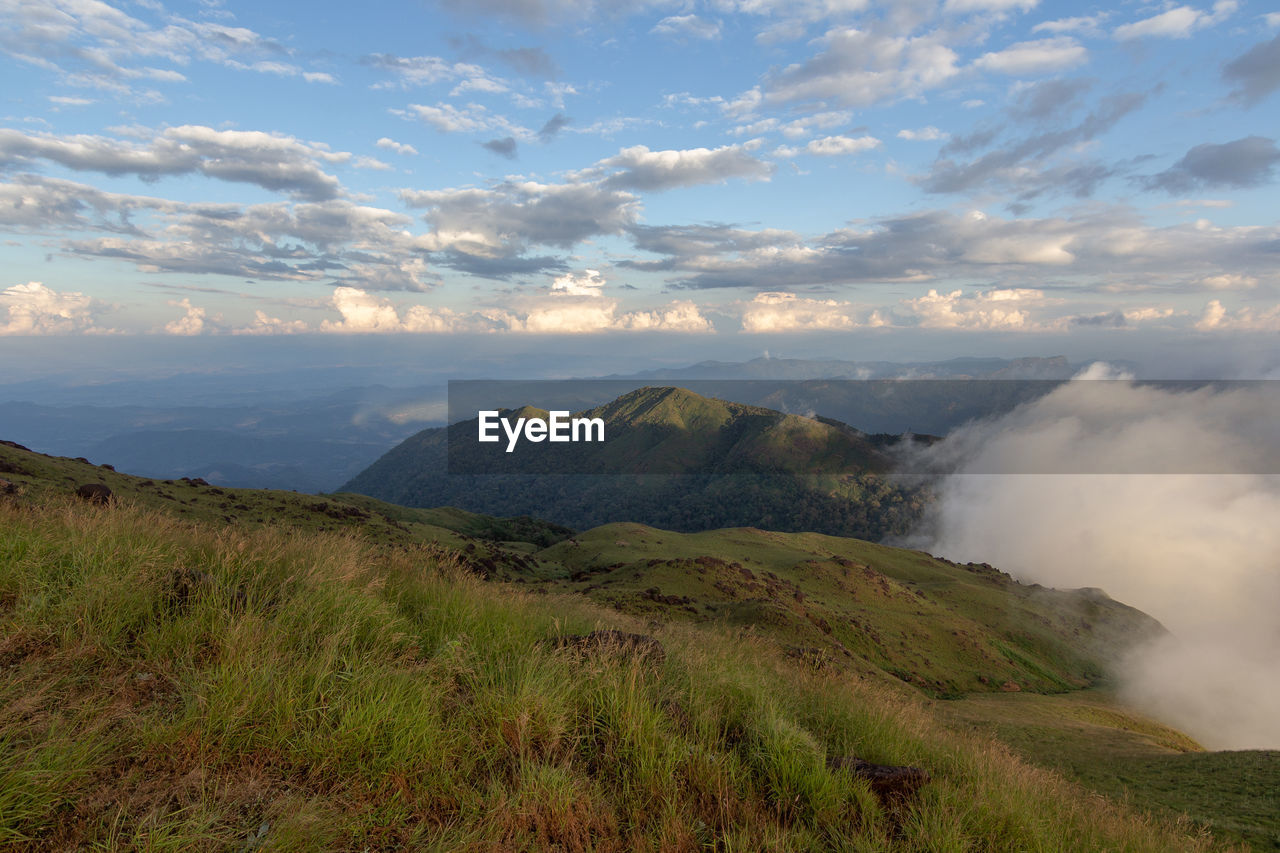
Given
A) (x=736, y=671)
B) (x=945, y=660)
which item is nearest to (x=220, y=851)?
(x=736, y=671)

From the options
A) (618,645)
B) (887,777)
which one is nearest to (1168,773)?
(887,777)

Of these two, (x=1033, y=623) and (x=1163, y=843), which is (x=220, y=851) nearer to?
(x=1163, y=843)

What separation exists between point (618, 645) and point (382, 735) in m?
3.19

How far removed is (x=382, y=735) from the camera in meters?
4.83

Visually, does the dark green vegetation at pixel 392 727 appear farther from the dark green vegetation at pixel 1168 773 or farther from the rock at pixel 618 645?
the dark green vegetation at pixel 1168 773

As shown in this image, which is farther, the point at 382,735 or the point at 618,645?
the point at 618,645

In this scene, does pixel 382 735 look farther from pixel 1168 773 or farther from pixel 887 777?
A: pixel 1168 773

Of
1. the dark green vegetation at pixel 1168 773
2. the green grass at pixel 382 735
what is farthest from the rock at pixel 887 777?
the dark green vegetation at pixel 1168 773

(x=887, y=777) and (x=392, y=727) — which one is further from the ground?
(x=392, y=727)

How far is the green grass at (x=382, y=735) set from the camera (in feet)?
13.2

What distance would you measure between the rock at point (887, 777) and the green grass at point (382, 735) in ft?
0.57

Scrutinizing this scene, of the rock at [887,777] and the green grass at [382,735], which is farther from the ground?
the green grass at [382,735]

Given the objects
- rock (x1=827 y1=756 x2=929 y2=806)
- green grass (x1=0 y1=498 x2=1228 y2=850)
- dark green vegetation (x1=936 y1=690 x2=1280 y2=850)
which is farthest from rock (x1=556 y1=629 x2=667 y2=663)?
dark green vegetation (x1=936 y1=690 x2=1280 y2=850)

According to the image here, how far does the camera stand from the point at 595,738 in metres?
5.75
